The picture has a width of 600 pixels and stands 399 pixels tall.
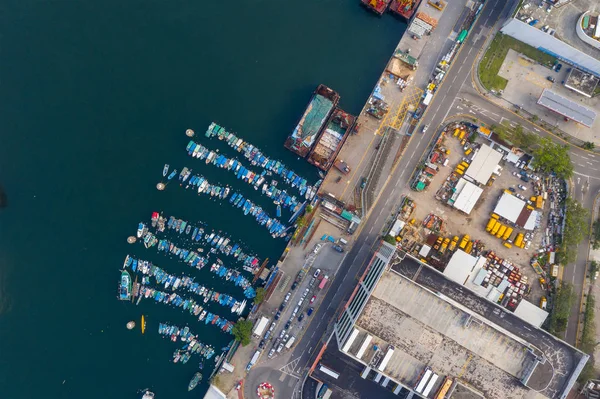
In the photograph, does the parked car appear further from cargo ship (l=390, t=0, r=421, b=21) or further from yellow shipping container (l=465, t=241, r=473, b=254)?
cargo ship (l=390, t=0, r=421, b=21)

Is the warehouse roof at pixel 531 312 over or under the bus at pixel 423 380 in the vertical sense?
over

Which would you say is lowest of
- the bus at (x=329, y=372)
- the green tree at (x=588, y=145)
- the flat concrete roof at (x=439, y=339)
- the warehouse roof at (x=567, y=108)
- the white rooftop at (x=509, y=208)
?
the bus at (x=329, y=372)

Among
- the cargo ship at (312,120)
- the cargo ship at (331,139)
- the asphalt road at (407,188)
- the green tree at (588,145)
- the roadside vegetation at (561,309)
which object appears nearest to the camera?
the roadside vegetation at (561,309)

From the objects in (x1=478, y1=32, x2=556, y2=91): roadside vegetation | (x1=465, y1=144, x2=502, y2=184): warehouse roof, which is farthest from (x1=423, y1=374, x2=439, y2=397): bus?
(x1=478, y1=32, x2=556, y2=91): roadside vegetation

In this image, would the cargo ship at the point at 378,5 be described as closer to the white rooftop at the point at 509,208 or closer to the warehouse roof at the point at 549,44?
the warehouse roof at the point at 549,44

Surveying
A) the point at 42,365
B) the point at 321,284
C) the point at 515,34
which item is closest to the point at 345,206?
the point at 321,284

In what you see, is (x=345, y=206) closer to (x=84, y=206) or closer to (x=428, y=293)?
(x=428, y=293)

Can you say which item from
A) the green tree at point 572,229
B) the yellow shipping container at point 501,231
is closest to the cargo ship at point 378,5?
the yellow shipping container at point 501,231
